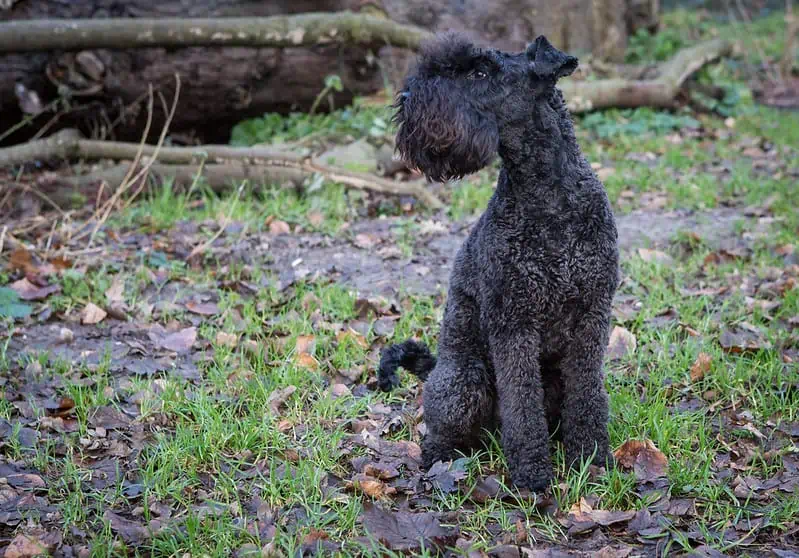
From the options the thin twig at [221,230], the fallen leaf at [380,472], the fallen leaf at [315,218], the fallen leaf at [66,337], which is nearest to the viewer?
the fallen leaf at [380,472]

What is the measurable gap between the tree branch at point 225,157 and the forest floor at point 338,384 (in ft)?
0.39

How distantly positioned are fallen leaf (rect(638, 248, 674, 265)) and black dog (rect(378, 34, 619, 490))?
7.35ft

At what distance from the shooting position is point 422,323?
4.65 meters

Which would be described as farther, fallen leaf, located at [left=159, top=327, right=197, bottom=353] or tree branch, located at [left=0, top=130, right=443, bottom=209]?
tree branch, located at [left=0, top=130, right=443, bottom=209]

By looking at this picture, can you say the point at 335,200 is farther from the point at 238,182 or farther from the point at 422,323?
the point at 422,323

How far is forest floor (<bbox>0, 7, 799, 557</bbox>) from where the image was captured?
2.91 m

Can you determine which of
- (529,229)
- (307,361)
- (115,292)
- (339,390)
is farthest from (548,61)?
(115,292)

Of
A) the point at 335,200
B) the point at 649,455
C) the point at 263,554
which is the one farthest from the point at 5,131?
the point at 649,455

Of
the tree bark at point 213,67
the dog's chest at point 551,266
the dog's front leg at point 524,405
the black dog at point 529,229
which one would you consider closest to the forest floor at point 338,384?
the dog's front leg at point 524,405

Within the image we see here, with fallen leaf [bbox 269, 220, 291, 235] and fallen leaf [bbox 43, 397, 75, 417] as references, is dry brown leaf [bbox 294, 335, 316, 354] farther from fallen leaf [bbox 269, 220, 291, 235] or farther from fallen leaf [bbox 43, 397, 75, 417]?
fallen leaf [bbox 269, 220, 291, 235]

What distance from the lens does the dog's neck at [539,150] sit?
3.09 meters

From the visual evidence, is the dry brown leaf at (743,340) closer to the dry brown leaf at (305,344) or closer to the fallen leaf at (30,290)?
the dry brown leaf at (305,344)

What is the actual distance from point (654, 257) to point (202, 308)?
2961 millimetres

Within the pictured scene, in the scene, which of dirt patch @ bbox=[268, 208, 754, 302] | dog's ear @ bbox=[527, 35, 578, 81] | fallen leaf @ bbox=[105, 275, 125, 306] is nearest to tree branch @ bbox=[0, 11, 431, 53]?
dirt patch @ bbox=[268, 208, 754, 302]
